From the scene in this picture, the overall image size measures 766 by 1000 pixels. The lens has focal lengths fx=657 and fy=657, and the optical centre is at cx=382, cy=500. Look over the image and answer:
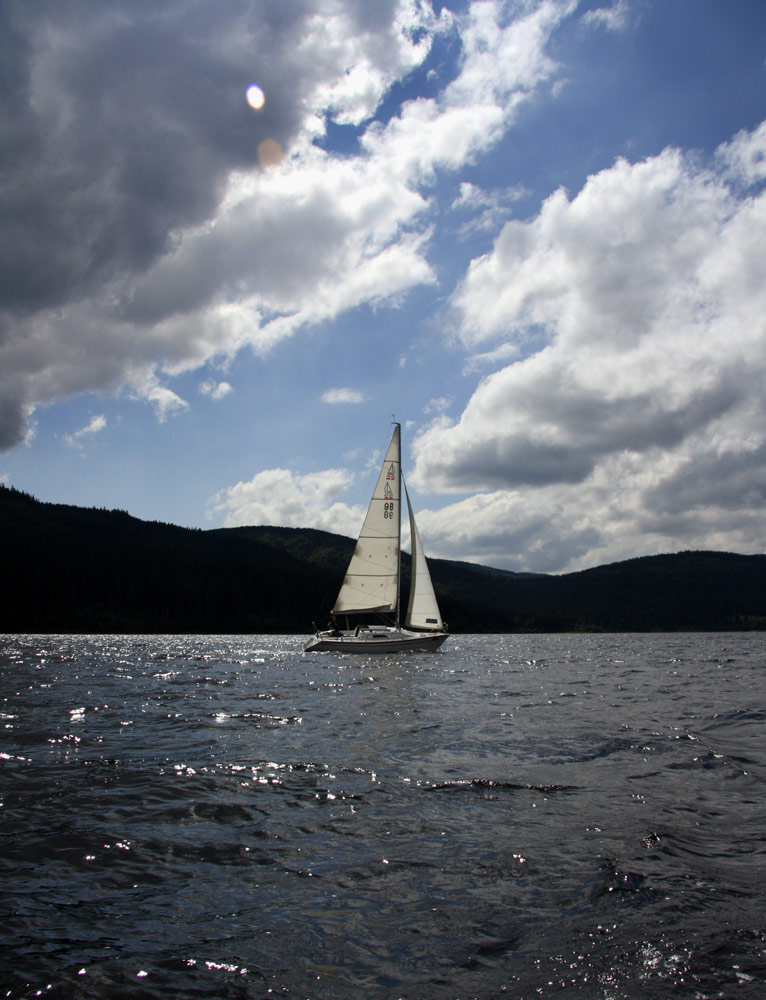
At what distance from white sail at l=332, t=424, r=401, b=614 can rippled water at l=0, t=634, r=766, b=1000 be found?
4467 cm

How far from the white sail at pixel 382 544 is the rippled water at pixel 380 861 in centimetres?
4467

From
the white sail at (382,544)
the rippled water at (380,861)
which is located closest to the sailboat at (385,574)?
the white sail at (382,544)

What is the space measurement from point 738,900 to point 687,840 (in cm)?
230

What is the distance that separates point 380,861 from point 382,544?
55830mm

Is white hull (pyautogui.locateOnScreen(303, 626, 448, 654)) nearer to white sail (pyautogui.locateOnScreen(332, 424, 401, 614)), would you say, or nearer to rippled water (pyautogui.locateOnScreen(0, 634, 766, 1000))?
white sail (pyautogui.locateOnScreen(332, 424, 401, 614))

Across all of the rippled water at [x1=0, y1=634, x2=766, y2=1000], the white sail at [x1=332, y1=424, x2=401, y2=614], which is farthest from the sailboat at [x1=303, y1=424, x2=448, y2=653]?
the rippled water at [x1=0, y1=634, x2=766, y2=1000]

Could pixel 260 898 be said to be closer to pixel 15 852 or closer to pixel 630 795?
pixel 15 852

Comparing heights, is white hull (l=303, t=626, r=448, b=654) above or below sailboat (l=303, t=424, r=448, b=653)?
below

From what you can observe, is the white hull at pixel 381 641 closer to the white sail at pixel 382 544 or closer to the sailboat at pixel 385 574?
the sailboat at pixel 385 574

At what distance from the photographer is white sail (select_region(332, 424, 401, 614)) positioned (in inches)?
2534

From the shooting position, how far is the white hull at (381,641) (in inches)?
2410

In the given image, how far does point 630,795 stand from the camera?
12.1 metres

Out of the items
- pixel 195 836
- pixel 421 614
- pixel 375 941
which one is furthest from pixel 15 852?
pixel 421 614

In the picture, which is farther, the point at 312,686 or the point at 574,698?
the point at 312,686
